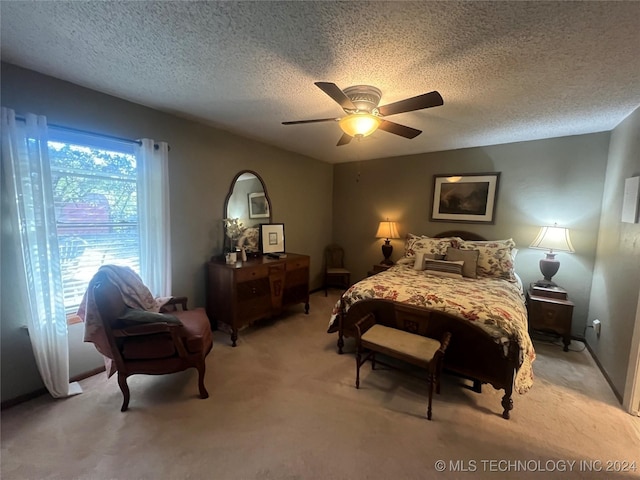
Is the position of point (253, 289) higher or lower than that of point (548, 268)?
lower

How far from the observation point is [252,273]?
9.79 ft

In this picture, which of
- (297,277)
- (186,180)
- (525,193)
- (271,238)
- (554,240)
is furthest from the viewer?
(271,238)

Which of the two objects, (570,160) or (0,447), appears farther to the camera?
(570,160)

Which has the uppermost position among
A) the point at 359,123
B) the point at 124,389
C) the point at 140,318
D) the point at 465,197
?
the point at 359,123

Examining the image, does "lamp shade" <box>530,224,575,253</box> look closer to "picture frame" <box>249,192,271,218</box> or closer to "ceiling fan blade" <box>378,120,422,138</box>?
"ceiling fan blade" <box>378,120,422,138</box>

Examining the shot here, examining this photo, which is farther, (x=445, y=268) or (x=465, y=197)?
(x=465, y=197)

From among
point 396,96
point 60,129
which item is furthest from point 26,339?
point 396,96

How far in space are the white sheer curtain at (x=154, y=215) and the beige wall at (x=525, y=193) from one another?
3.23 meters

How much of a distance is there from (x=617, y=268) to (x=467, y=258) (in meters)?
1.22

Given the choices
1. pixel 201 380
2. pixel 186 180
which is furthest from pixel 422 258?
pixel 186 180

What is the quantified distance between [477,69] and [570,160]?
94.8 inches

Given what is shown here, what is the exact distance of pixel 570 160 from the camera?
3.11 m

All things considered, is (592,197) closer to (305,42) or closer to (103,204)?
(305,42)

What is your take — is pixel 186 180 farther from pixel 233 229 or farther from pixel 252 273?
pixel 252 273
